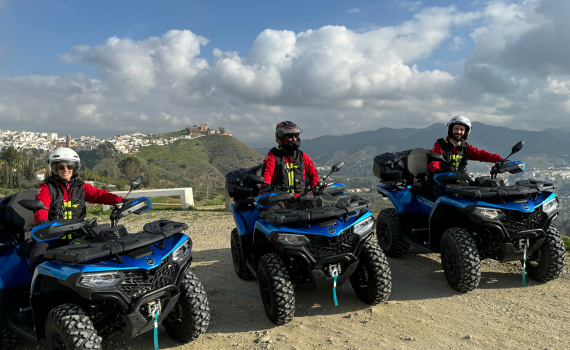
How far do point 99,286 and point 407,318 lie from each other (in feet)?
10.2

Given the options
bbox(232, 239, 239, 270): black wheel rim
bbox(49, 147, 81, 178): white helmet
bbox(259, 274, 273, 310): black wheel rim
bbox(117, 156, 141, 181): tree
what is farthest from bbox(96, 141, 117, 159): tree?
bbox(259, 274, 273, 310): black wheel rim

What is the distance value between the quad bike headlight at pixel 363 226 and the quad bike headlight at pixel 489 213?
139 cm

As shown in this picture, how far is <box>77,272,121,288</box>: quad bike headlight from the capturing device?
2.94 metres

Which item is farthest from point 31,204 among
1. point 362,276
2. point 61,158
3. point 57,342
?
point 362,276

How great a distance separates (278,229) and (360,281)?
1238mm

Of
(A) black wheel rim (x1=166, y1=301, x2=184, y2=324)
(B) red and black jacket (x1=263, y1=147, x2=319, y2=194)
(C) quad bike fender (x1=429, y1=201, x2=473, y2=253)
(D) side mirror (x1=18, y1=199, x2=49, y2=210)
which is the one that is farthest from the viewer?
(B) red and black jacket (x1=263, y1=147, x2=319, y2=194)

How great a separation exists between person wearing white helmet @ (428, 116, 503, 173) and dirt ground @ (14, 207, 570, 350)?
5.58 ft

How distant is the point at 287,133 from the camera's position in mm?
5324

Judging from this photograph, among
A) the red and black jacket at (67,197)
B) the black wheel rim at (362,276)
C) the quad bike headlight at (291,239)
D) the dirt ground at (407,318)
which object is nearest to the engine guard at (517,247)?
the dirt ground at (407,318)

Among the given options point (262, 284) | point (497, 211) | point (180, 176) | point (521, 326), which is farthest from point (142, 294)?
point (180, 176)

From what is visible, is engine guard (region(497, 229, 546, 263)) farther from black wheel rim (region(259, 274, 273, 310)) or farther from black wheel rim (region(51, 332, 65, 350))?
black wheel rim (region(51, 332, 65, 350))

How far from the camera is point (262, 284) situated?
4312 mm

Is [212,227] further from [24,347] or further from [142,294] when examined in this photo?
[142,294]

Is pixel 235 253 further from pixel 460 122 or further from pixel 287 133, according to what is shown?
pixel 460 122
